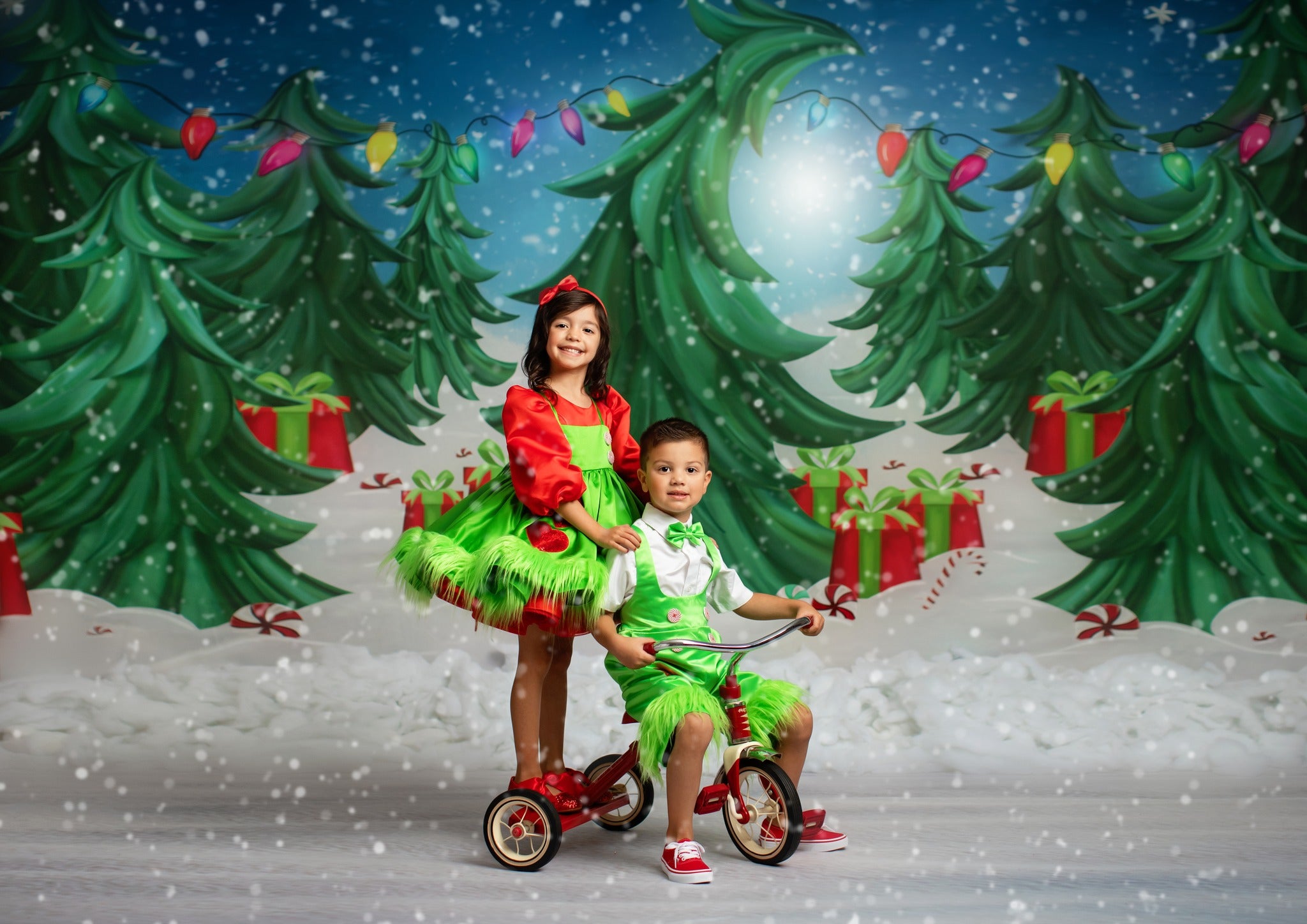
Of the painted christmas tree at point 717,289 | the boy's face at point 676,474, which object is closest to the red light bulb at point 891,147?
the painted christmas tree at point 717,289

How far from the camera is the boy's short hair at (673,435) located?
2506 millimetres

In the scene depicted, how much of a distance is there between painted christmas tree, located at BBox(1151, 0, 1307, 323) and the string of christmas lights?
0.04 metres

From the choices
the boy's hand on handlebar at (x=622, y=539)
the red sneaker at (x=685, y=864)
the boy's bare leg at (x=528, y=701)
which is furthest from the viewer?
the boy's bare leg at (x=528, y=701)

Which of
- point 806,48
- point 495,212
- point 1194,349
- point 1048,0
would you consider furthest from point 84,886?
point 1048,0

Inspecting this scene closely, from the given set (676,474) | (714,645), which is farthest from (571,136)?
(714,645)

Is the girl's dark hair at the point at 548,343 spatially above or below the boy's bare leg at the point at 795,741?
above

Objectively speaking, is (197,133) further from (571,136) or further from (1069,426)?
(1069,426)

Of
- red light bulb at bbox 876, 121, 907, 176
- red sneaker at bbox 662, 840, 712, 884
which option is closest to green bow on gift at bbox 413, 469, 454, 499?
red light bulb at bbox 876, 121, 907, 176

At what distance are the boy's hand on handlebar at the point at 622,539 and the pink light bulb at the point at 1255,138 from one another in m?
3.38

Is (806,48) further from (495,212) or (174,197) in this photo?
(174,197)

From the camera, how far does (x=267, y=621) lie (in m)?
4.42

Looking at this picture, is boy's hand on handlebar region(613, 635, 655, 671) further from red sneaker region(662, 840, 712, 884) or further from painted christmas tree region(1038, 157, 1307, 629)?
painted christmas tree region(1038, 157, 1307, 629)

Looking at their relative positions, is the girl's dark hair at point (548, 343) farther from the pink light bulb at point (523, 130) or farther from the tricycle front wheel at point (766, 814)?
the pink light bulb at point (523, 130)

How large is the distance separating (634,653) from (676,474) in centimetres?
40
